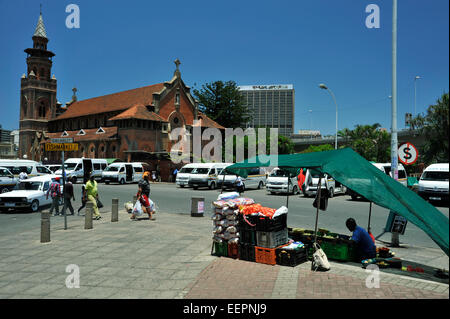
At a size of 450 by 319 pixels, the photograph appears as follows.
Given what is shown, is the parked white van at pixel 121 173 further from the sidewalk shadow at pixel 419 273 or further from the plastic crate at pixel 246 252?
the sidewalk shadow at pixel 419 273

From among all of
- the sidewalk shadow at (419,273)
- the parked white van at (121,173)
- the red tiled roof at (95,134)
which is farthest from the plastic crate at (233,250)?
the red tiled roof at (95,134)

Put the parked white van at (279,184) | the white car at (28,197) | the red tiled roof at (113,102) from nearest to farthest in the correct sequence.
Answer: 1. the white car at (28,197)
2. the parked white van at (279,184)
3. the red tiled roof at (113,102)

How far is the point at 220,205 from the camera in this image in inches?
314

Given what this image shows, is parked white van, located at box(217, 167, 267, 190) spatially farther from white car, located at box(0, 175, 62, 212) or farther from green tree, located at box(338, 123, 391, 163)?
green tree, located at box(338, 123, 391, 163)

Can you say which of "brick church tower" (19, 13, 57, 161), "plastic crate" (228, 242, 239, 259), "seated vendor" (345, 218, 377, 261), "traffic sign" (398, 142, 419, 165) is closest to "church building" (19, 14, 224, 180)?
"brick church tower" (19, 13, 57, 161)

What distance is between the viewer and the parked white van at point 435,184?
1842 cm

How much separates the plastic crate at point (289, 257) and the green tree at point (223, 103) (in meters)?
55.9

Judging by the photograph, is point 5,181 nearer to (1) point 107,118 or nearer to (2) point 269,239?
(2) point 269,239

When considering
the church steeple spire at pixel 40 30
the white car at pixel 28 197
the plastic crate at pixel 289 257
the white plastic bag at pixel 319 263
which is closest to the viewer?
the white plastic bag at pixel 319 263

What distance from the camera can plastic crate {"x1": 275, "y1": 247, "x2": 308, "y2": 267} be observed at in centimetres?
725

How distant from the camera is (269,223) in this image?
7398 millimetres

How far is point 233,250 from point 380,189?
3.43m

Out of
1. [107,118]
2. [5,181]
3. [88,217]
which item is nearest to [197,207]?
[88,217]

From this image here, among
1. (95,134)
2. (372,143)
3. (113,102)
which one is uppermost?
(113,102)
